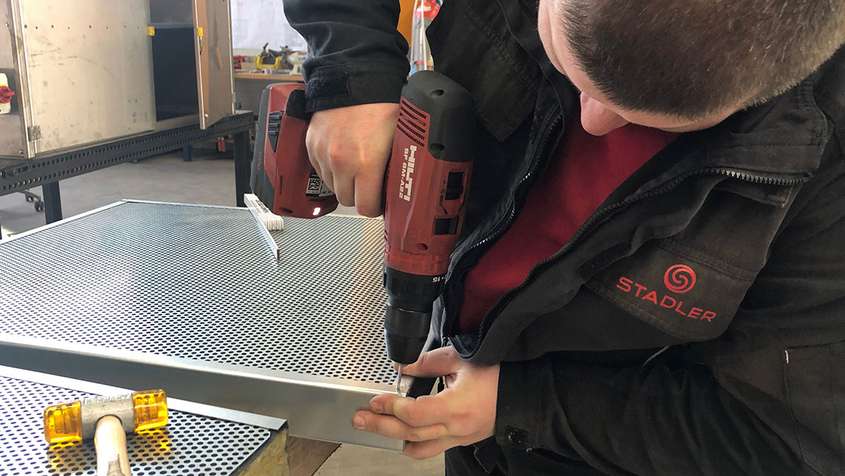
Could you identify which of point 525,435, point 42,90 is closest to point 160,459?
point 525,435

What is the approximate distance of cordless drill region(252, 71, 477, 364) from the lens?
0.67 m

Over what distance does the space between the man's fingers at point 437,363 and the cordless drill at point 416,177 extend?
0.09 feet

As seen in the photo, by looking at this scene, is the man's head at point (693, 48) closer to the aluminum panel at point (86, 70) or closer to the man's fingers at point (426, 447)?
the man's fingers at point (426, 447)

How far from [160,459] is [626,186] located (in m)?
0.48

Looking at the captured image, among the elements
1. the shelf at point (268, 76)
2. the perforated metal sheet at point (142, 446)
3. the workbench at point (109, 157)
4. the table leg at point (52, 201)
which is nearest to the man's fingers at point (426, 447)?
the perforated metal sheet at point (142, 446)

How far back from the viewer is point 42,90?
4.69ft

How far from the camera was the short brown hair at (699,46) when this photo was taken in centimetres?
37

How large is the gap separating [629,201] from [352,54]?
34 centimetres

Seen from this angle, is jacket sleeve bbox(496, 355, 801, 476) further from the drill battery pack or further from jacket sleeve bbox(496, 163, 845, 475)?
the drill battery pack

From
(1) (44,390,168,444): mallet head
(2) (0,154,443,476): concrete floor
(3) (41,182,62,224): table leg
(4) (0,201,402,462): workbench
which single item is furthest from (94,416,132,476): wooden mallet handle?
(2) (0,154,443,476): concrete floor

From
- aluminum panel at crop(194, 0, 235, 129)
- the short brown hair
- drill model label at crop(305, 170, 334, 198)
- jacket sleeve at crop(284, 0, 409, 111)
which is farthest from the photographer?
aluminum panel at crop(194, 0, 235, 129)

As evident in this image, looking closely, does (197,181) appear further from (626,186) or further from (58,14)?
(626,186)

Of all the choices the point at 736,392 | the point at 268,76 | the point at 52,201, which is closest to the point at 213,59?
the point at 52,201

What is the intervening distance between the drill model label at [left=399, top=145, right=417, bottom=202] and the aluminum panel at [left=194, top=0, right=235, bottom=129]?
1467 millimetres
